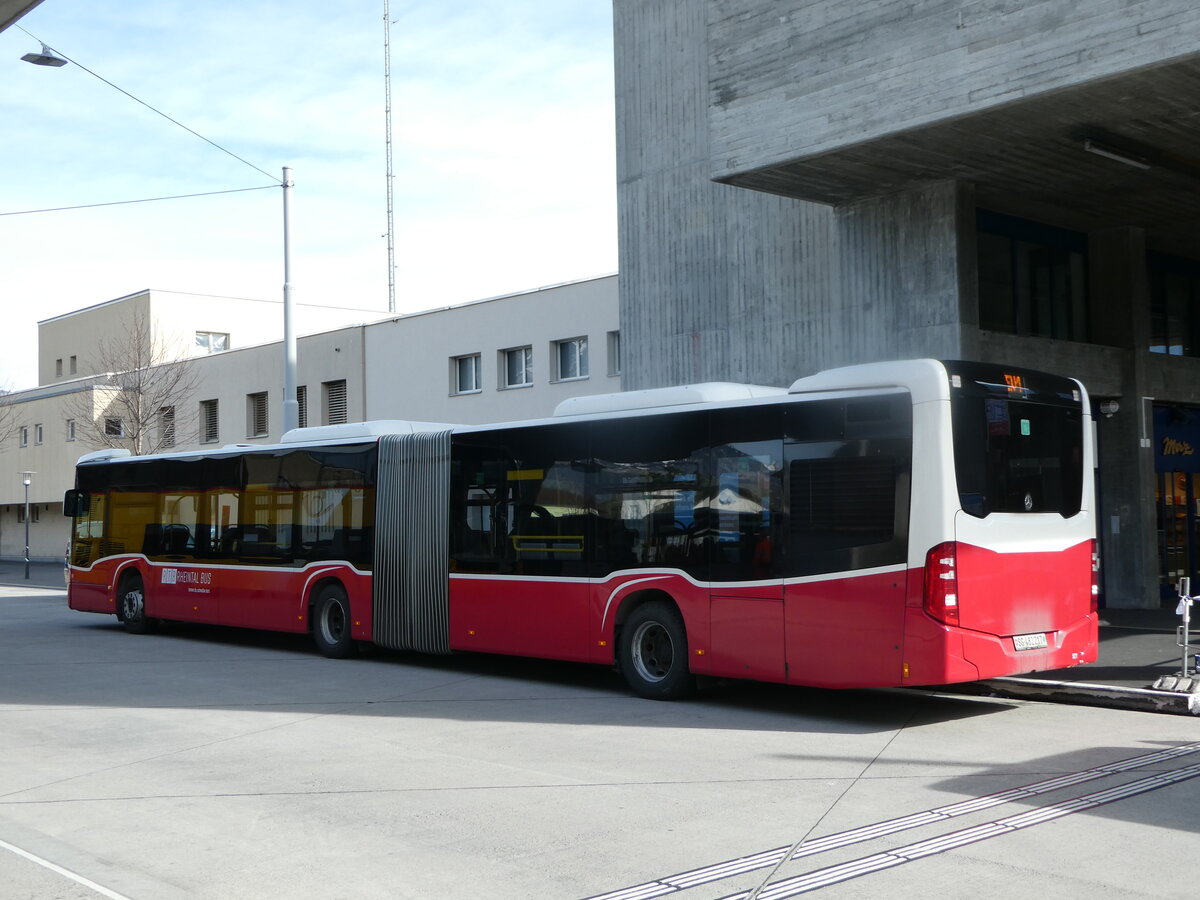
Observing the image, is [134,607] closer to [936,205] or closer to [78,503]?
[78,503]

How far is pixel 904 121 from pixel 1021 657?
22.2ft

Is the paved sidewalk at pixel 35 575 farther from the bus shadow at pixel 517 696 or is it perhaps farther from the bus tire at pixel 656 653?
the bus tire at pixel 656 653

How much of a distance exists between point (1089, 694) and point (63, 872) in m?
9.19

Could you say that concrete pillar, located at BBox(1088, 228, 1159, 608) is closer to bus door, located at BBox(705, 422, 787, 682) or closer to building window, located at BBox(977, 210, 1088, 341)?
building window, located at BBox(977, 210, 1088, 341)

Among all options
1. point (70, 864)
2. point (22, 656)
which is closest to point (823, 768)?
point (70, 864)

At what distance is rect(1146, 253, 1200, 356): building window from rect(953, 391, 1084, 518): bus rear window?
400 inches

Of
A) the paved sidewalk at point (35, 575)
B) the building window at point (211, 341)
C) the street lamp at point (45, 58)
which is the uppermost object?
the building window at point (211, 341)

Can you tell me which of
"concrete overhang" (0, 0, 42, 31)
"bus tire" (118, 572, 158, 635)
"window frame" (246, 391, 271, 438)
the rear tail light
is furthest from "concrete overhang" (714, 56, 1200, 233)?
"window frame" (246, 391, 271, 438)

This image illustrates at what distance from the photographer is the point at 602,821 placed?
24.3 feet

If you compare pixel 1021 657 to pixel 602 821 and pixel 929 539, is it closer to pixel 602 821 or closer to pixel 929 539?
pixel 929 539

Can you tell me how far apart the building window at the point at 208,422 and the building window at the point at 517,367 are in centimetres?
1604

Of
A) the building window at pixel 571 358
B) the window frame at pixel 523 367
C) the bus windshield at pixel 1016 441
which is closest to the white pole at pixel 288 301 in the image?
the building window at pixel 571 358

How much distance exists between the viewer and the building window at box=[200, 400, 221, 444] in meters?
45.9

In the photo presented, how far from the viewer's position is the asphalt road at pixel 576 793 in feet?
20.5
